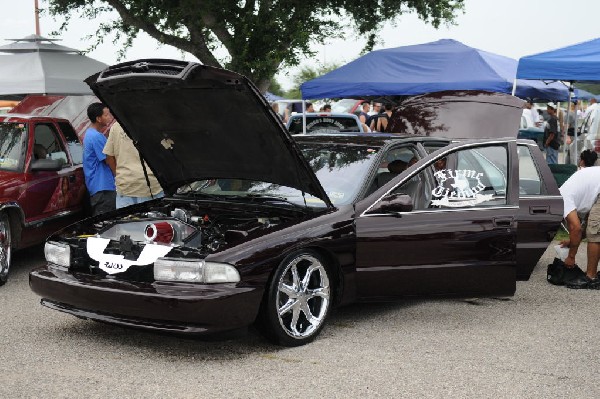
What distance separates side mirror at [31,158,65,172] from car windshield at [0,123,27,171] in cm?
17

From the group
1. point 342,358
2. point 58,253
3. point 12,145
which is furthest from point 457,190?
point 12,145

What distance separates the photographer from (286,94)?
267ft

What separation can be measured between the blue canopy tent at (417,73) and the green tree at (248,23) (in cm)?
82

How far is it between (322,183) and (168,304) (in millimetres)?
1744

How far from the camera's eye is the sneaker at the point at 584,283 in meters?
7.66

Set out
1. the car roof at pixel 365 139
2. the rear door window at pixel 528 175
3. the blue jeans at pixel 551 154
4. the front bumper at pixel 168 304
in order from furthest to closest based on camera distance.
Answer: the blue jeans at pixel 551 154 < the rear door window at pixel 528 175 < the car roof at pixel 365 139 < the front bumper at pixel 168 304

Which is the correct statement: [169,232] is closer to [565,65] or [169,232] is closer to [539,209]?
[539,209]

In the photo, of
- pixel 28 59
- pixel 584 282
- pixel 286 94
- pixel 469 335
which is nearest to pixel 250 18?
pixel 28 59

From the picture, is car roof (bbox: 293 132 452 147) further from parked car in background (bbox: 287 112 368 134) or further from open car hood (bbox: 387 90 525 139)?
parked car in background (bbox: 287 112 368 134)

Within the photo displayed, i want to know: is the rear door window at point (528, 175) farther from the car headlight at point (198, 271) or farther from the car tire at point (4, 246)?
the car tire at point (4, 246)

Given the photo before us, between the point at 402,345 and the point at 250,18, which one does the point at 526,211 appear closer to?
the point at 402,345

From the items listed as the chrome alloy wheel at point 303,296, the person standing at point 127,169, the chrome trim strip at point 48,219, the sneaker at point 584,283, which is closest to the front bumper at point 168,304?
the chrome alloy wheel at point 303,296

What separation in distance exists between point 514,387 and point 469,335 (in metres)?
1.20

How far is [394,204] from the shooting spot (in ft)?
19.3
